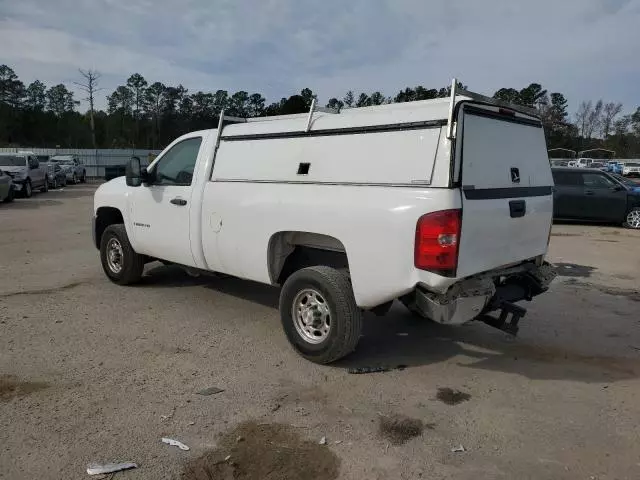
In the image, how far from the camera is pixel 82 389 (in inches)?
163

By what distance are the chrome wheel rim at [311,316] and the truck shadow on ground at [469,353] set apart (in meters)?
0.32

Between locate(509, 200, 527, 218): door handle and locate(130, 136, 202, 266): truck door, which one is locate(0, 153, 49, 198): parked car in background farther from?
locate(509, 200, 527, 218): door handle

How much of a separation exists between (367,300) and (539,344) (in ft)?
7.14

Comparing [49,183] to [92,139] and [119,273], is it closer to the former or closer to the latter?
[119,273]

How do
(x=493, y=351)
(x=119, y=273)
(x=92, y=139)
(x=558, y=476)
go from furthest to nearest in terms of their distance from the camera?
1. (x=92, y=139)
2. (x=119, y=273)
3. (x=493, y=351)
4. (x=558, y=476)

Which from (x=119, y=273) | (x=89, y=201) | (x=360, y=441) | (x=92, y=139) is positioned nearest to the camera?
(x=360, y=441)

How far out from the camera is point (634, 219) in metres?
15.3

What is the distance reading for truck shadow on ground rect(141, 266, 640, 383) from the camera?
4719mm

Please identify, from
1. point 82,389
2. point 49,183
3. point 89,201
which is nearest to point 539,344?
point 82,389

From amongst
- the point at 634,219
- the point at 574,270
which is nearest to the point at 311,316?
the point at 574,270

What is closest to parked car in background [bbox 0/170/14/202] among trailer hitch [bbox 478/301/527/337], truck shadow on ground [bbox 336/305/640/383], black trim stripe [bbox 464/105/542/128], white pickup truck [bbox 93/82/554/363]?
white pickup truck [bbox 93/82/554/363]

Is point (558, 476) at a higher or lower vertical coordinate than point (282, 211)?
lower

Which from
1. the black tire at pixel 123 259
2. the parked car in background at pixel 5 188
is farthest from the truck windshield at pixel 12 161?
the black tire at pixel 123 259

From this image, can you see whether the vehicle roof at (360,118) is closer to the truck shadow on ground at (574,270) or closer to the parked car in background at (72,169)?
the truck shadow on ground at (574,270)
